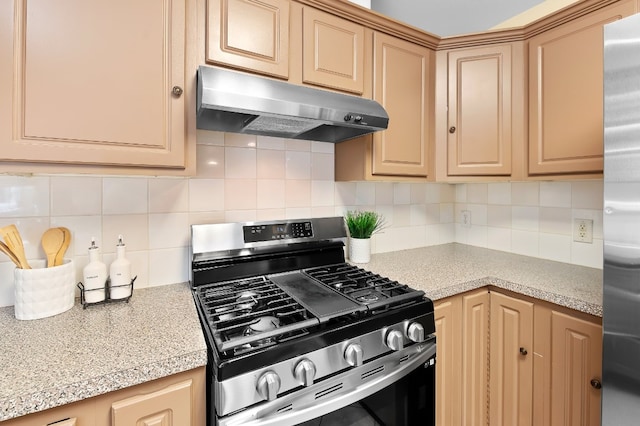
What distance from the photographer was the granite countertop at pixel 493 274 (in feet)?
3.92

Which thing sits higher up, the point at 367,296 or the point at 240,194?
the point at 240,194

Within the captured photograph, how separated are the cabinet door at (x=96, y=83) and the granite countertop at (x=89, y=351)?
0.48m

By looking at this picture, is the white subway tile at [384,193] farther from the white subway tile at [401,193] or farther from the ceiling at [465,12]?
the ceiling at [465,12]

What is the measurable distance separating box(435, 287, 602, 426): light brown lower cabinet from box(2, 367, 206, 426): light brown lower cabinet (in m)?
0.93

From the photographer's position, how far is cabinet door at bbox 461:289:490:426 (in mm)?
1352

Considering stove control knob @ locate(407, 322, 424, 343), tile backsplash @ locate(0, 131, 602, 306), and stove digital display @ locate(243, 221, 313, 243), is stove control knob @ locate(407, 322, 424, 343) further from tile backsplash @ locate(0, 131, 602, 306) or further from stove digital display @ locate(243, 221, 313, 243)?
Result: tile backsplash @ locate(0, 131, 602, 306)

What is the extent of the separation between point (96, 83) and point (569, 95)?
1.81 meters

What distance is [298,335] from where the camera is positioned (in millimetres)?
846

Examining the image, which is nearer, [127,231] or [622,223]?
[622,223]

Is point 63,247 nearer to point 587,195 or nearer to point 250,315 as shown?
point 250,315

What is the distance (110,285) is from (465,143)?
1.75m

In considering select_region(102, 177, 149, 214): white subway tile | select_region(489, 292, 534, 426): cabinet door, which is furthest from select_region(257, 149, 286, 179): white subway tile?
select_region(489, 292, 534, 426): cabinet door

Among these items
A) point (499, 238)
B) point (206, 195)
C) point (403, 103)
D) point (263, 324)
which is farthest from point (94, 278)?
point (499, 238)

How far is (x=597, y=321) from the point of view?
1.08 meters
